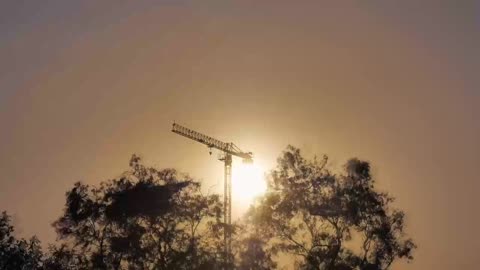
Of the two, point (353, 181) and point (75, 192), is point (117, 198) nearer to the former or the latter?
point (75, 192)

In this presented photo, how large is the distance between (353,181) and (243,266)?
13.1 meters

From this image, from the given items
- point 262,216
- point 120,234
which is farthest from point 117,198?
point 262,216

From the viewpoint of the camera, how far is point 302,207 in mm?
69000

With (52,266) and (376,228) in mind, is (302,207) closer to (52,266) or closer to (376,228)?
(376,228)

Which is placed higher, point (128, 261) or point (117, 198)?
point (117, 198)

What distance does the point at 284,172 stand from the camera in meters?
69.8

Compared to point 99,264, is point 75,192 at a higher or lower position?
higher

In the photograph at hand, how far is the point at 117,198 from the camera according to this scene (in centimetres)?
6850

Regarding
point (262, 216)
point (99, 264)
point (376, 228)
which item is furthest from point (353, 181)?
point (99, 264)

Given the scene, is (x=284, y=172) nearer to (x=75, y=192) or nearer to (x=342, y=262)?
(x=342, y=262)

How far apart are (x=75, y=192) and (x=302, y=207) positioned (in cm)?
2033

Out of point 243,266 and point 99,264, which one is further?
point 243,266

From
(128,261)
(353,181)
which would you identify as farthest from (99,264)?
(353,181)

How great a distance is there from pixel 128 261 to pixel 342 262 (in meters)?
19.0
